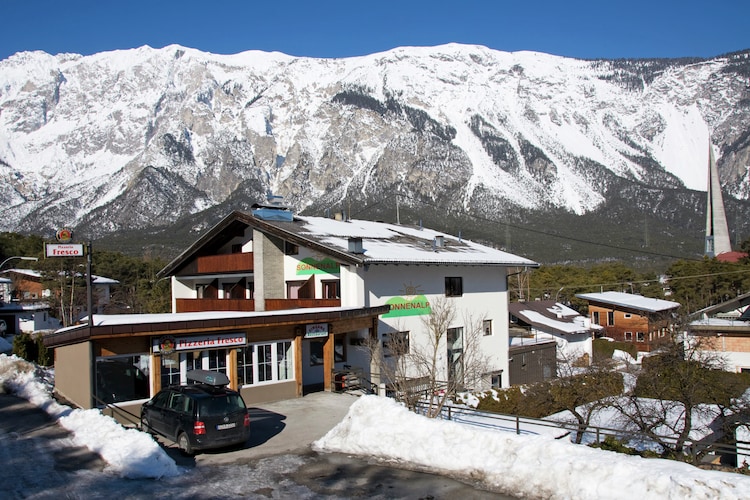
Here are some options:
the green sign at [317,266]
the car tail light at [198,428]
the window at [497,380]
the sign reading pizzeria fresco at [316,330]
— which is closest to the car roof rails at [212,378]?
the car tail light at [198,428]

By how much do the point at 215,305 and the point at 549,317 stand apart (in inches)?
1209

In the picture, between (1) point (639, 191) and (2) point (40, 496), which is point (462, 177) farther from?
(2) point (40, 496)

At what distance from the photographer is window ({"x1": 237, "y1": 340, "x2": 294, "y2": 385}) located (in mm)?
20391

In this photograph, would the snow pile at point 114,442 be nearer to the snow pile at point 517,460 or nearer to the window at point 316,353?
the snow pile at point 517,460

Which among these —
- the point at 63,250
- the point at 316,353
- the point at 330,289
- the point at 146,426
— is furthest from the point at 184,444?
the point at 330,289

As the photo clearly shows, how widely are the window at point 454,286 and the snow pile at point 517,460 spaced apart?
16.0m

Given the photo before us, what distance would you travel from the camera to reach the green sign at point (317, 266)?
90.1ft

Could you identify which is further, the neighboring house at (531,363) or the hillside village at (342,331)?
the neighboring house at (531,363)

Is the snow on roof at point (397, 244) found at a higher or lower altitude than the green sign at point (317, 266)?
higher

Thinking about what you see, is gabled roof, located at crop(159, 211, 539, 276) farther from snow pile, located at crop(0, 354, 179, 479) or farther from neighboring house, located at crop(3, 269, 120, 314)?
neighboring house, located at crop(3, 269, 120, 314)

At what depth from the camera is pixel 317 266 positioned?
92.2 ft

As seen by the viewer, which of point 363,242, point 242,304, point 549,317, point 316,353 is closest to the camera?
point 316,353

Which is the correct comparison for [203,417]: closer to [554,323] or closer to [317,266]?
[317,266]

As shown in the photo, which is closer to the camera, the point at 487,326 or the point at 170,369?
the point at 170,369
